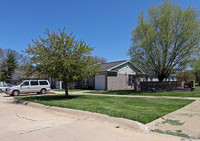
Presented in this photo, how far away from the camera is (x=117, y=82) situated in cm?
2736

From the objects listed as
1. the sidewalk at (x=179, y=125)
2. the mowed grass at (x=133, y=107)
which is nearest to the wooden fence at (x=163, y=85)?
the mowed grass at (x=133, y=107)

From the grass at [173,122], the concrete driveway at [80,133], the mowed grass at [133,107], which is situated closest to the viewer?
the concrete driveway at [80,133]

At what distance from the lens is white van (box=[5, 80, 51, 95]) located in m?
19.3

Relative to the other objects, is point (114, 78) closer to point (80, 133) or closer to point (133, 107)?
point (133, 107)

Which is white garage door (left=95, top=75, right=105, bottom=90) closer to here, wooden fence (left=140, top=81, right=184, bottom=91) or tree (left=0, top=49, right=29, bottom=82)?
wooden fence (left=140, top=81, right=184, bottom=91)

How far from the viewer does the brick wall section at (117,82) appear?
85.3ft

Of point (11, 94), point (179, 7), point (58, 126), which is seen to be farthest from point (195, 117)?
point (11, 94)

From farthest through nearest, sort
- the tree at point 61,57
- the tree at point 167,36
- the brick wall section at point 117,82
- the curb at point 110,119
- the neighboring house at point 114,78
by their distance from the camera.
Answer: the brick wall section at point 117,82 → the neighboring house at point 114,78 → the tree at point 167,36 → the tree at point 61,57 → the curb at point 110,119

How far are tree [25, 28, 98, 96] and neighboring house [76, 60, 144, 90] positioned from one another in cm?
1094

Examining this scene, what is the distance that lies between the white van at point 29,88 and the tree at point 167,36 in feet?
39.4

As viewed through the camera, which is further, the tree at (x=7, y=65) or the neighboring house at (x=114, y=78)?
the tree at (x=7, y=65)

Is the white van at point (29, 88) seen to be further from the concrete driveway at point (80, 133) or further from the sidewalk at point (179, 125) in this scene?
the sidewalk at point (179, 125)

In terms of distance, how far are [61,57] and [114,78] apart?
586 inches

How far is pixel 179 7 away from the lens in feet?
61.1
